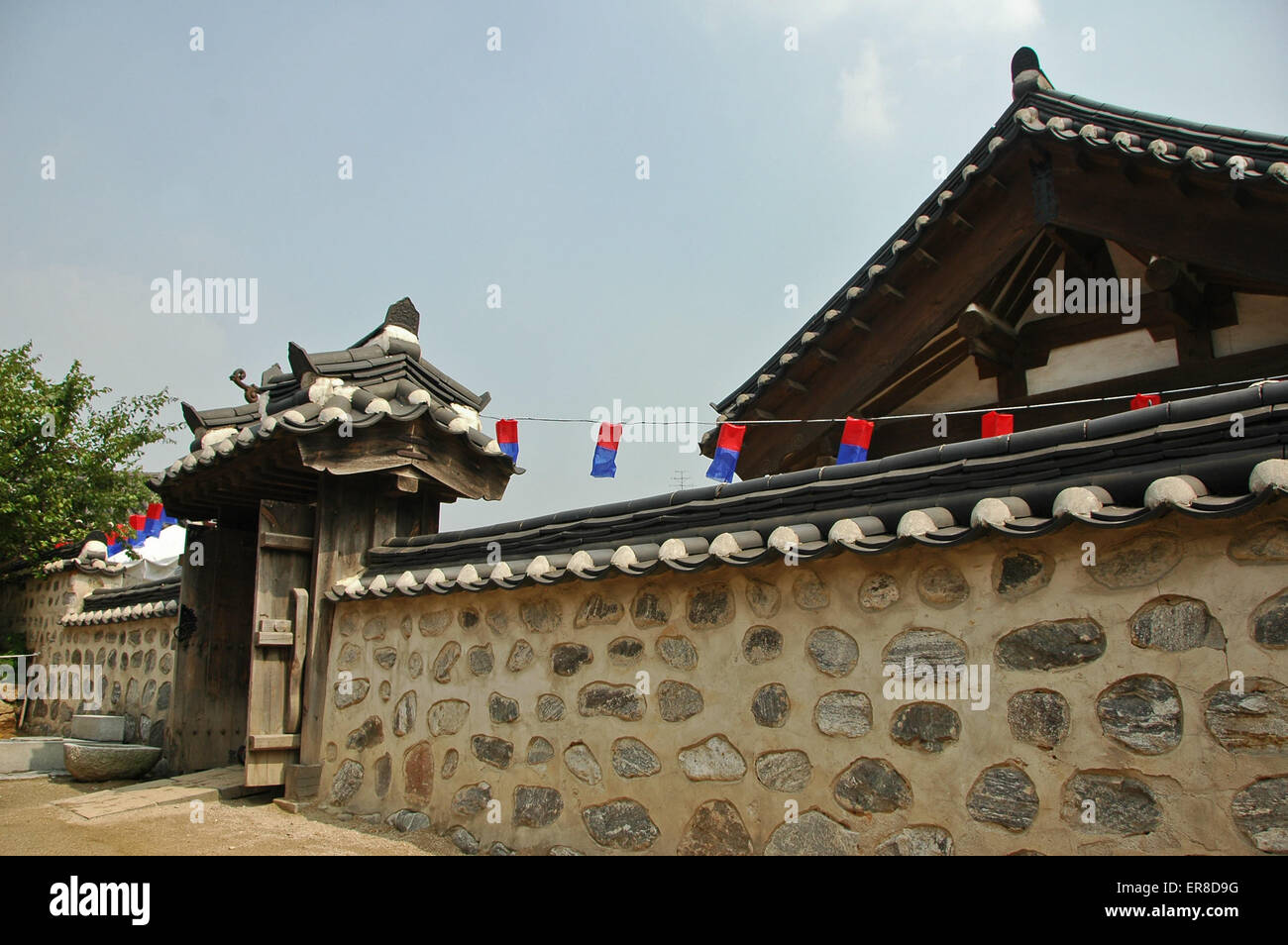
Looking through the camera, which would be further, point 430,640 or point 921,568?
point 430,640

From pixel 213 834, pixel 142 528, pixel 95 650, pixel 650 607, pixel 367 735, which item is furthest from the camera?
pixel 142 528

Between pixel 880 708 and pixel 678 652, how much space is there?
122cm

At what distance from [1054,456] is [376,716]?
16.9 ft

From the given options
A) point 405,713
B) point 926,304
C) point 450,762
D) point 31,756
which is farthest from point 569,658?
point 31,756

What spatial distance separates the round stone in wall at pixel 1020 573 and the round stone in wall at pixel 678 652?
1.66 meters

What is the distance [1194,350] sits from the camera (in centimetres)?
602

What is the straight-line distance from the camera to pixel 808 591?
4281 mm

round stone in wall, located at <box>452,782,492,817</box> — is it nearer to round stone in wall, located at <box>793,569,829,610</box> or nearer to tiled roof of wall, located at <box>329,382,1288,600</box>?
tiled roof of wall, located at <box>329,382,1288,600</box>

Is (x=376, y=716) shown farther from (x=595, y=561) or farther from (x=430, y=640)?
(x=595, y=561)

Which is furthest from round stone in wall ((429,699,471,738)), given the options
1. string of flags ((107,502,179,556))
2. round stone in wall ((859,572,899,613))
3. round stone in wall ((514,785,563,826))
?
string of flags ((107,502,179,556))

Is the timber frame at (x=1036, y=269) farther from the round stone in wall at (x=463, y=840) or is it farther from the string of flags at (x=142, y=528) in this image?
the string of flags at (x=142, y=528)

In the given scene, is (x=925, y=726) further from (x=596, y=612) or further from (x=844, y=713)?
(x=596, y=612)

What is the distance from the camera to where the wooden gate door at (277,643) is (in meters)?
6.88
